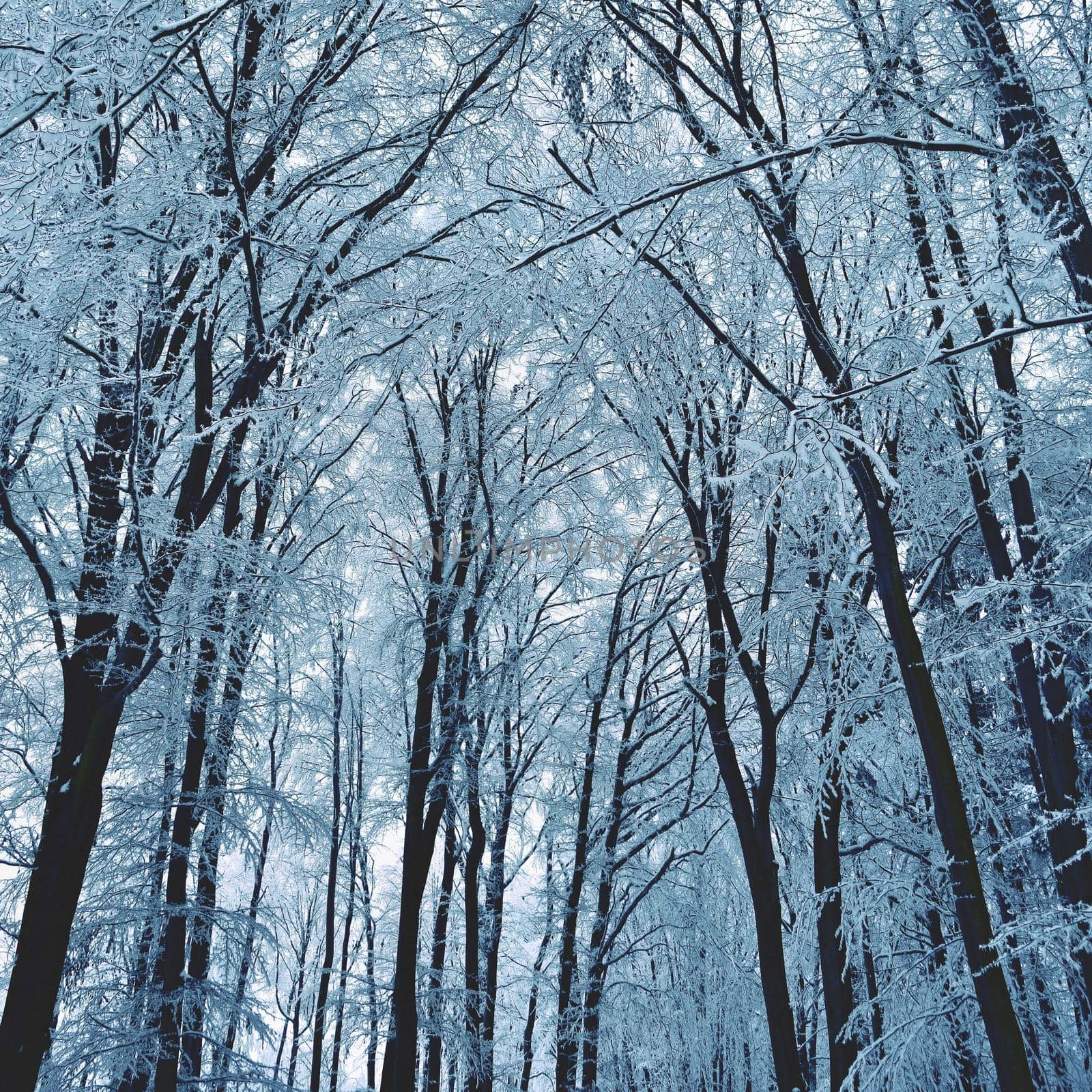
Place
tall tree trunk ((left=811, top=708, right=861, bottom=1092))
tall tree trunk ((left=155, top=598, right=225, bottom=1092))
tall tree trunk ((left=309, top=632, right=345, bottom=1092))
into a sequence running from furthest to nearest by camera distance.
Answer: tall tree trunk ((left=309, top=632, right=345, bottom=1092)) → tall tree trunk ((left=811, top=708, right=861, bottom=1092)) → tall tree trunk ((left=155, top=598, right=225, bottom=1092))

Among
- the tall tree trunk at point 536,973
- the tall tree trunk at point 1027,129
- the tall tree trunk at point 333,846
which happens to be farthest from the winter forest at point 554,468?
the tall tree trunk at point 333,846

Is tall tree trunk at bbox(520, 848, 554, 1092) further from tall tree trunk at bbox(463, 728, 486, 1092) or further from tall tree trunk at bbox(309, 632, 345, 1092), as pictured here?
tall tree trunk at bbox(309, 632, 345, 1092)

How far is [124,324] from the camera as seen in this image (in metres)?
4.89

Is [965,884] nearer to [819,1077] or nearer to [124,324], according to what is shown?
[124,324]

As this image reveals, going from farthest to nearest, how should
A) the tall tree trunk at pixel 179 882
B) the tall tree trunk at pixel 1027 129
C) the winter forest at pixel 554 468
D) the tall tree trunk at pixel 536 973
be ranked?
1. the tall tree trunk at pixel 536 973
2. the tall tree trunk at pixel 179 882
3. the winter forest at pixel 554 468
4. the tall tree trunk at pixel 1027 129

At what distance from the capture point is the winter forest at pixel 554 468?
3.70m

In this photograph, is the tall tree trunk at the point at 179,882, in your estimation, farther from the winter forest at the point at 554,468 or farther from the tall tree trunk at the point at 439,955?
the tall tree trunk at the point at 439,955

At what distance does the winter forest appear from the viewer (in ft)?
12.1

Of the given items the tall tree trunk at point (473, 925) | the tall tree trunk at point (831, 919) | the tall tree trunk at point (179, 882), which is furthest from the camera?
the tall tree trunk at point (473, 925)

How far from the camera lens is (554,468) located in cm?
1083

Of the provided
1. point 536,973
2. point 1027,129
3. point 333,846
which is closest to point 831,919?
point 536,973

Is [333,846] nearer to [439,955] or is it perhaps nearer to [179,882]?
[439,955]

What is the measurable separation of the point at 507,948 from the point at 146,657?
14.2 metres

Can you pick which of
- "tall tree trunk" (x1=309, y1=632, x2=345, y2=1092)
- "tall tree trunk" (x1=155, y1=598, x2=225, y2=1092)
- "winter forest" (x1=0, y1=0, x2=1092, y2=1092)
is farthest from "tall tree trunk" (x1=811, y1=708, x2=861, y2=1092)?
"tall tree trunk" (x1=309, y1=632, x2=345, y2=1092)
